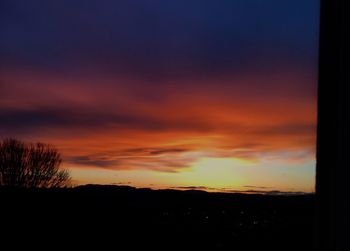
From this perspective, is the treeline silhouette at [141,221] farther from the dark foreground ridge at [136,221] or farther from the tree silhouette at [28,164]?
the tree silhouette at [28,164]

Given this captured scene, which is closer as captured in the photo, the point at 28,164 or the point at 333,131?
the point at 333,131

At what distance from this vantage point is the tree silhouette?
15109mm

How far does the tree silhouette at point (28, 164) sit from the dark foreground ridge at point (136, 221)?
4599 millimetres

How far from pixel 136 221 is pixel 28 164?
8834 mm

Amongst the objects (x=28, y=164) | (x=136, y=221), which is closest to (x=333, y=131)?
(x=136, y=221)

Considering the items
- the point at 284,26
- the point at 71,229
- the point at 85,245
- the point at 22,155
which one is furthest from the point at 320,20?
the point at 22,155

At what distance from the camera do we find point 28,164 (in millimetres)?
15539

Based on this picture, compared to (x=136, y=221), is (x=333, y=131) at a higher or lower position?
higher

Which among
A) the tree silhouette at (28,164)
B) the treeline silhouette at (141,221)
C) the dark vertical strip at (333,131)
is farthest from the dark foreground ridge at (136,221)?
the tree silhouette at (28,164)

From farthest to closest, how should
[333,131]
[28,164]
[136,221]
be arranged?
1. [28,164]
2. [136,221]
3. [333,131]

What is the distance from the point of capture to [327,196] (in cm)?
83

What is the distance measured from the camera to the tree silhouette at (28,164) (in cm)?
1511

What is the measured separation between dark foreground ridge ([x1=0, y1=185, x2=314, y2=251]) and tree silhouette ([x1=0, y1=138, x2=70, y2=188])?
4599 millimetres

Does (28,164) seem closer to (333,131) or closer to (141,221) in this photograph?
(141,221)
